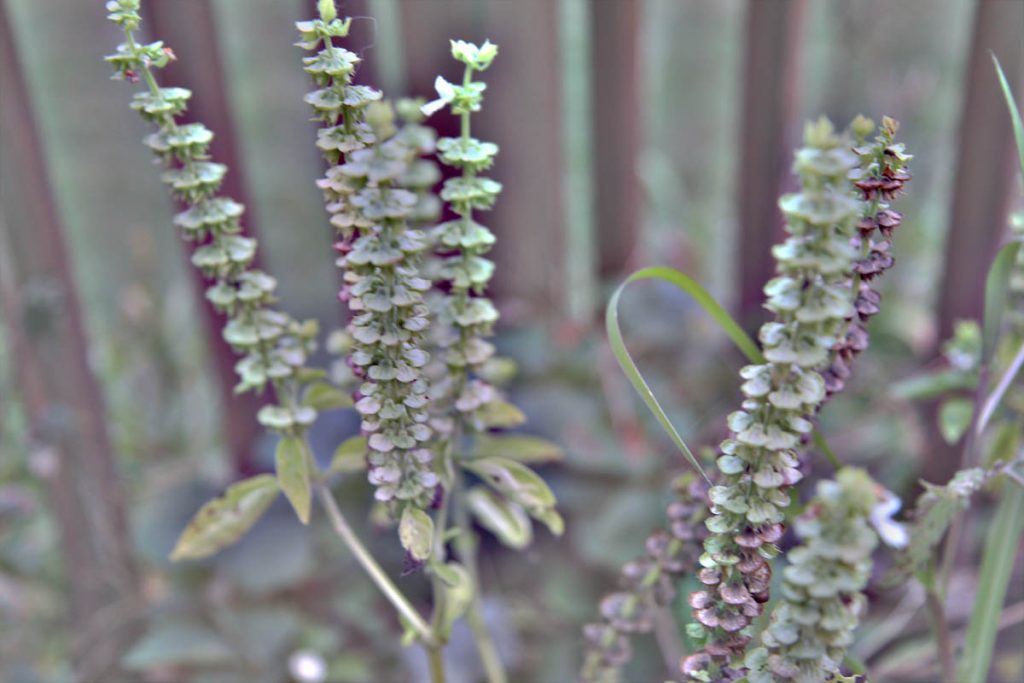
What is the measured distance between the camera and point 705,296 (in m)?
0.68

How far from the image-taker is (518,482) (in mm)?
731

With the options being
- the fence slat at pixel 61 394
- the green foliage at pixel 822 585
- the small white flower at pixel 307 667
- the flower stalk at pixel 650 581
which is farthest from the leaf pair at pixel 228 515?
the fence slat at pixel 61 394

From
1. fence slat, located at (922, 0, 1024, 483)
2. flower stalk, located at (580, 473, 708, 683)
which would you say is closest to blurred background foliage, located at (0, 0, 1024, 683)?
fence slat, located at (922, 0, 1024, 483)

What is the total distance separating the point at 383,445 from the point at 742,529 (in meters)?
0.23

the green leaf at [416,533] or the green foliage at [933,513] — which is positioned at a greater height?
the green leaf at [416,533]

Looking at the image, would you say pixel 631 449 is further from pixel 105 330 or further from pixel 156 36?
pixel 105 330

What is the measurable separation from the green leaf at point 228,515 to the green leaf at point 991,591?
1.81ft

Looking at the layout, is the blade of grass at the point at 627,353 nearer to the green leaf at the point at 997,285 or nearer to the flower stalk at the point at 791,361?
the flower stalk at the point at 791,361

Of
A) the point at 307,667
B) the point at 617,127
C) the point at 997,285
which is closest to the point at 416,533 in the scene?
the point at 997,285

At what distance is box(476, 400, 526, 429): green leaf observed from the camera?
2.50ft

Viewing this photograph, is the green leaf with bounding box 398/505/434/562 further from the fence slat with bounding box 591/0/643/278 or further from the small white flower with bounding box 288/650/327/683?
the fence slat with bounding box 591/0/643/278

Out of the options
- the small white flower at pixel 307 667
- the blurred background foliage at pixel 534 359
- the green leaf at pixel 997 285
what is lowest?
the small white flower at pixel 307 667

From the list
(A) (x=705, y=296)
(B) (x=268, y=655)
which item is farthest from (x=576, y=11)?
(A) (x=705, y=296)

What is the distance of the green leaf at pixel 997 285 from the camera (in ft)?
2.44
